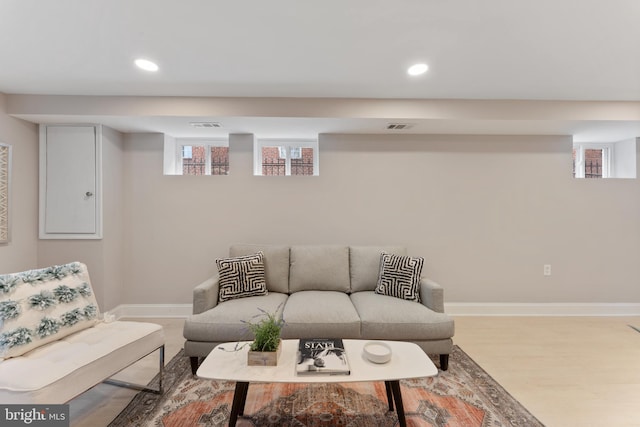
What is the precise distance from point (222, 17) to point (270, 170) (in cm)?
213

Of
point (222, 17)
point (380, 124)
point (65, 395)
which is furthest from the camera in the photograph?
point (380, 124)

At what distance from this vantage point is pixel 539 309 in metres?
3.60

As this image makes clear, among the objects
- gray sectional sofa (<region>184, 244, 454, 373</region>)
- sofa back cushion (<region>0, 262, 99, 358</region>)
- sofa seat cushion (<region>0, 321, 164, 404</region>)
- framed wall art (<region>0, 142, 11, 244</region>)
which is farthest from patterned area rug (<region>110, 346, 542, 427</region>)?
framed wall art (<region>0, 142, 11, 244</region>)

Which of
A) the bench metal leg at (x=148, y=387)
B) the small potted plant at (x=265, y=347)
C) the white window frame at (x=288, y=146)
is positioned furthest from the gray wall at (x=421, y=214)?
the small potted plant at (x=265, y=347)

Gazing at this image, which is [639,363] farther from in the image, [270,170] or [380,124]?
[270,170]

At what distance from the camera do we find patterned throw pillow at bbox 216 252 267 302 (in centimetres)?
277

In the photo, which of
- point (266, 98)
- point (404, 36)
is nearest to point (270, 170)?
point (266, 98)

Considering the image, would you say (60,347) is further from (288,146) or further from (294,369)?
(288,146)

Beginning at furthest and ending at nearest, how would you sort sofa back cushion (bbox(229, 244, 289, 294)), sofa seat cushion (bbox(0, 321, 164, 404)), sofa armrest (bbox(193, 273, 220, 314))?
sofa back cushion (bbox(229, 244, 289, 294))
sofa armrest (bbox(193, 273, 220, 314))
sofa seat cushion (bbox(0, 321, 164, 404))

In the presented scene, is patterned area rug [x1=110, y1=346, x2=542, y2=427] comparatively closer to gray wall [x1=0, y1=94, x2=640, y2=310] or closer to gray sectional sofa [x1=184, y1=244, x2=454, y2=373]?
gray sectional sofa [x1=184, y1=244, x2=454, y2=373]

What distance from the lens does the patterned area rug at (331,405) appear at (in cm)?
180

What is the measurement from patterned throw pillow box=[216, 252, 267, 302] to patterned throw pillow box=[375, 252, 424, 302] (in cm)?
116

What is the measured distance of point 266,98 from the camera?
290cm

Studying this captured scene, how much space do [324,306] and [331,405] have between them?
2.49 feet
